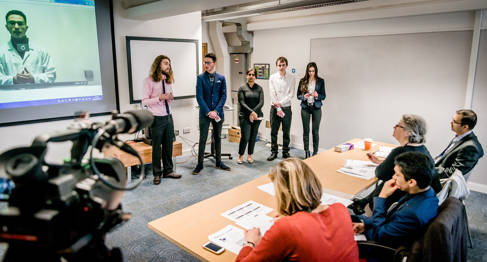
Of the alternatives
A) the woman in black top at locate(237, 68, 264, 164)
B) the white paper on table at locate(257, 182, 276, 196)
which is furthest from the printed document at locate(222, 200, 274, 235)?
the woman in black top at locate(237, 68, 264, 164)

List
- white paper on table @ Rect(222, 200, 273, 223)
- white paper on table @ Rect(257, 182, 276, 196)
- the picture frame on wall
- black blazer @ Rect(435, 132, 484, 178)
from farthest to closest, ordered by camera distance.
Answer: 1. the picture frame on wall
2. black blazer @ Rect(435, 132, 484, 178)
3. white paper on table @ Rect(257, 182, 276, 196)
4. white paper on table @ Rect(222, 200, 273, 223)

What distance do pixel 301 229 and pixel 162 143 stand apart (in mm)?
3300

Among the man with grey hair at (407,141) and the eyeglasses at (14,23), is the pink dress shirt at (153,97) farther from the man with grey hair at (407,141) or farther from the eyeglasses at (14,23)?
the man with grey hair at (407,141)

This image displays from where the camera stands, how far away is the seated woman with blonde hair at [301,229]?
1249 millimetres

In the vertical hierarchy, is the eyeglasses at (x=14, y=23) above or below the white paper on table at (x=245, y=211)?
above

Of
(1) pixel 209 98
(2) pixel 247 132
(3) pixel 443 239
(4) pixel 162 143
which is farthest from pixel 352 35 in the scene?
(3) pixel 443 239

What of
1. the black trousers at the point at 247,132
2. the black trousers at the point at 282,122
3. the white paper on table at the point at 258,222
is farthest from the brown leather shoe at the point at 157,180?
the white paper on table at the point at 258,222

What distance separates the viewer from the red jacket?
1.24 metres

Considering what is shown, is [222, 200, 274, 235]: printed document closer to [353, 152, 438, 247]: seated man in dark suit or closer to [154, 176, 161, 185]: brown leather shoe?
[353, 152, 438, 247]: seated man in dark suit

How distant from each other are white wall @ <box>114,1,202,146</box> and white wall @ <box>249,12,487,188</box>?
58.6 inches

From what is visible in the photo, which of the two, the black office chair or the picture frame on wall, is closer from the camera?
Answer: the black office chair

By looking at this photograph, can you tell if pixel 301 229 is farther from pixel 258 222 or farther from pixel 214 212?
pixel 214 212

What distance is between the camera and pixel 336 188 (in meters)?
2.32

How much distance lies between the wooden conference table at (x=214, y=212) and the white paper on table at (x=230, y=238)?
0.03m
